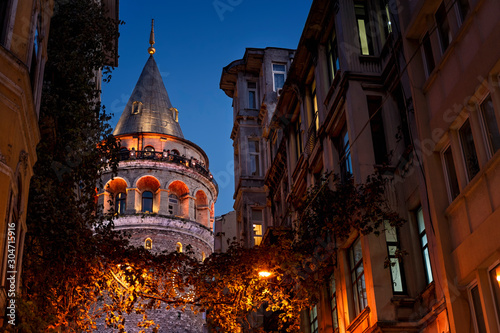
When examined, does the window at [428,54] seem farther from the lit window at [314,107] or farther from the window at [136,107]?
the window at [136,107]

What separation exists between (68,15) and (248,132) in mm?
21210

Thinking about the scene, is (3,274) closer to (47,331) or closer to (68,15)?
(47,331)

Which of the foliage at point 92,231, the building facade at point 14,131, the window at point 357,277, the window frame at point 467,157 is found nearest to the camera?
the building facade at point 14,131

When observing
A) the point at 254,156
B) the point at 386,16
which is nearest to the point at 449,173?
the point at 386,16

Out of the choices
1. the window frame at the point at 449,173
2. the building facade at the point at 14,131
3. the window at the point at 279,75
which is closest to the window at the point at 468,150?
the window frame at the point at 449,173

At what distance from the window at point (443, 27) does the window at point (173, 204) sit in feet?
173

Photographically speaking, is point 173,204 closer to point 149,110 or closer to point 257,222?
point 149,110

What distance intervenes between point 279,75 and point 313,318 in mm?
17096

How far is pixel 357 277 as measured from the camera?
1961cm

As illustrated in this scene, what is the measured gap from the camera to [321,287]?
22641mm

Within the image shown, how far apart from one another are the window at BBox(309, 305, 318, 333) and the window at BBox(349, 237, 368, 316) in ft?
13.8

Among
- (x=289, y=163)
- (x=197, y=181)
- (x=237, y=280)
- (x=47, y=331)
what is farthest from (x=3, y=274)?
(x=197, y=181)

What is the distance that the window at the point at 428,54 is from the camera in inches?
630

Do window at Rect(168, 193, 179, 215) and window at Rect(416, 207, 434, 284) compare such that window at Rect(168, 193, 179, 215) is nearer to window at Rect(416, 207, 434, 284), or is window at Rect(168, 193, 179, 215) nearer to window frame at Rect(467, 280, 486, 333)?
window at Rect(416, 207, 434, 284)
